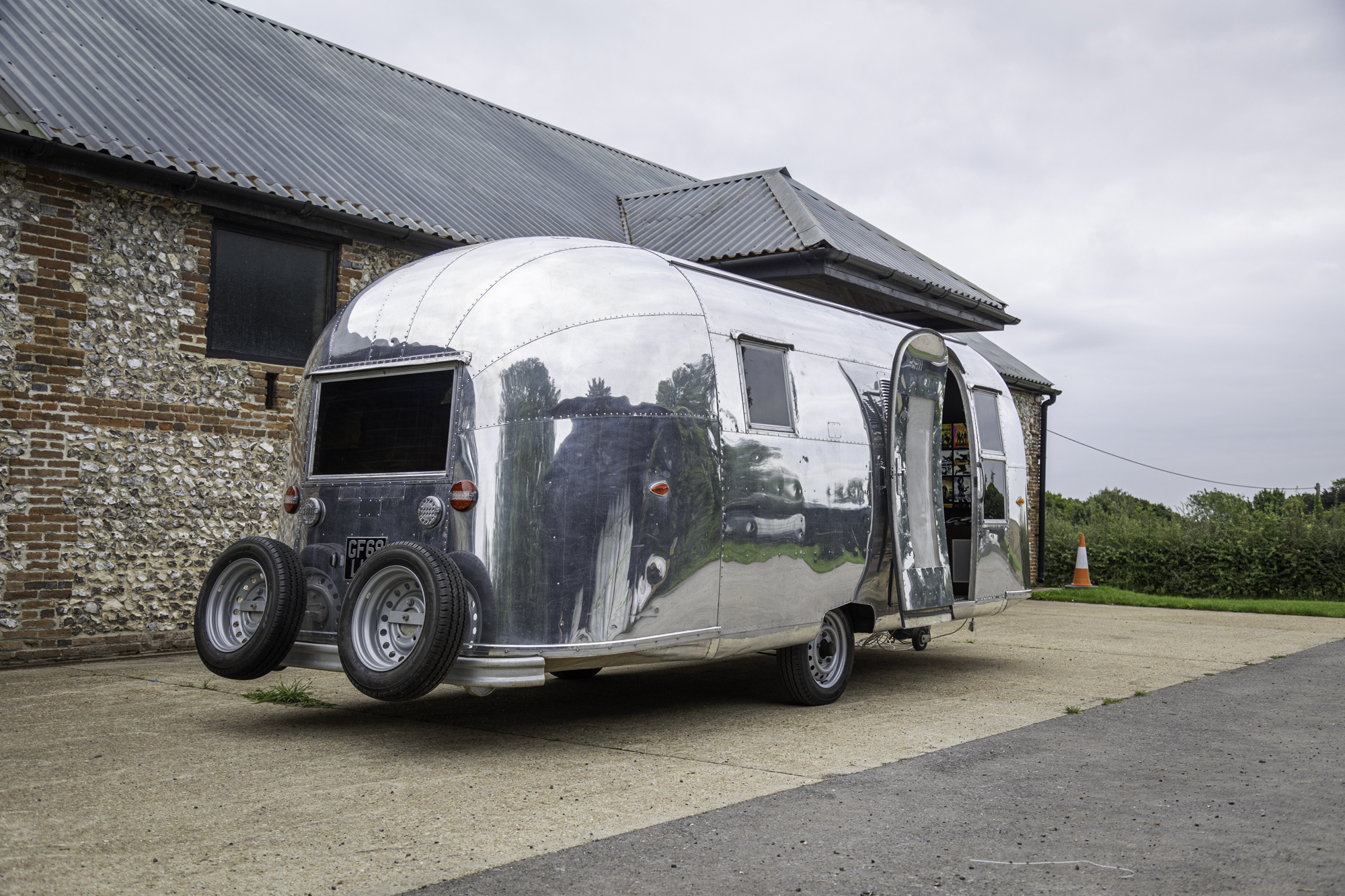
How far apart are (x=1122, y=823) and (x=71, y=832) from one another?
170 inches

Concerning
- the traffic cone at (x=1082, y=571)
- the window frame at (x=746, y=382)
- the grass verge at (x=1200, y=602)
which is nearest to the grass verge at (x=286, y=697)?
the window frame at (x=746, y=382)

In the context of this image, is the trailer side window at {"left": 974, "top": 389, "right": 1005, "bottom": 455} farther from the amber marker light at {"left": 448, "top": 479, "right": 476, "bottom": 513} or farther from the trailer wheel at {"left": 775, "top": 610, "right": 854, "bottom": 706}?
the amber marker light at {"left": 448, "top": 479, "right": 476, "bottom": 513}

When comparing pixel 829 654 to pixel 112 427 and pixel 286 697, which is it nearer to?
pixel 286 697

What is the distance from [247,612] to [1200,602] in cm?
1595

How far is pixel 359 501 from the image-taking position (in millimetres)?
6680

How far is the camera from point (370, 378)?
6.88 metres

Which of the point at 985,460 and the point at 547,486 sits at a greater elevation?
the point at 985,460

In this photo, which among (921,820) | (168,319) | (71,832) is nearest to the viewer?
(71,832)

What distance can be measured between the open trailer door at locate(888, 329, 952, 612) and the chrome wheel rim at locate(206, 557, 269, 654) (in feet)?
14.4

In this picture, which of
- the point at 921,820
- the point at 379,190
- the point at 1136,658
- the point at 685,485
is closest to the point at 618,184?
the point at 379,190

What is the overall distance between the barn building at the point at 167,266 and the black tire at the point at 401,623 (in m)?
→ 4.49

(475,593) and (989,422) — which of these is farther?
(989,422)

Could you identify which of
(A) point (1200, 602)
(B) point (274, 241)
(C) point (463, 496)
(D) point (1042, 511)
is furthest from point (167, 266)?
(D) point (1042, 511)

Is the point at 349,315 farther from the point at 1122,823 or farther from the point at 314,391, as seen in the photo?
the point at 1122,823
